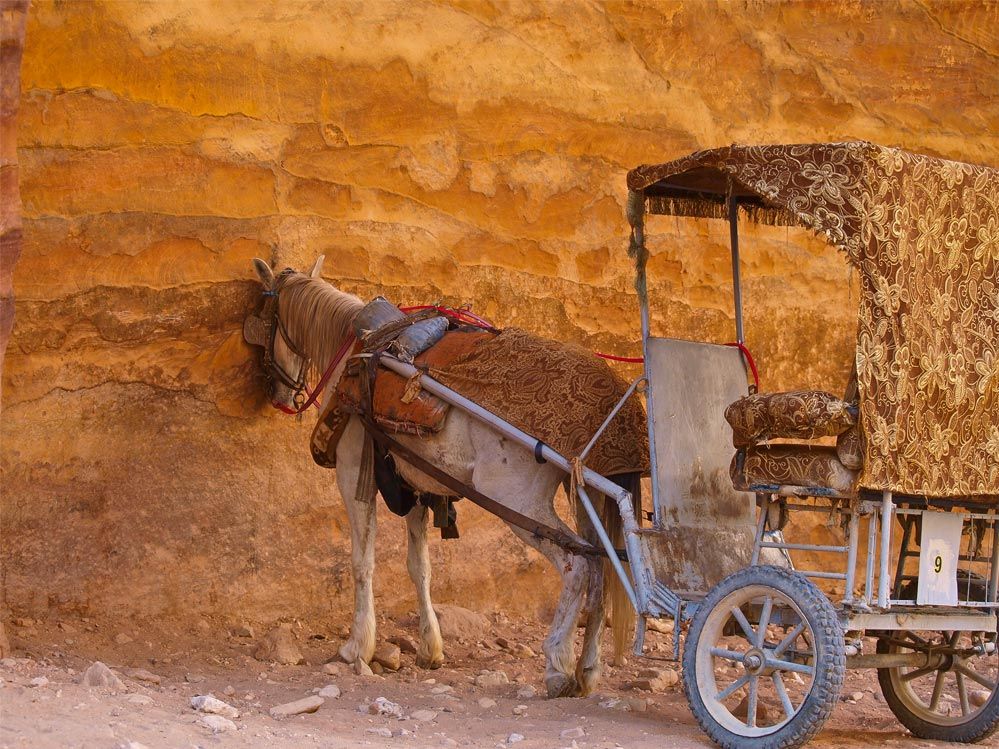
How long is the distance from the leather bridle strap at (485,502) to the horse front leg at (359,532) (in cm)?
35

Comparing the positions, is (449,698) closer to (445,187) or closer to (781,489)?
(781,489)

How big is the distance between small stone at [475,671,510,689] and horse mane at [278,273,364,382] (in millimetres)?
1773

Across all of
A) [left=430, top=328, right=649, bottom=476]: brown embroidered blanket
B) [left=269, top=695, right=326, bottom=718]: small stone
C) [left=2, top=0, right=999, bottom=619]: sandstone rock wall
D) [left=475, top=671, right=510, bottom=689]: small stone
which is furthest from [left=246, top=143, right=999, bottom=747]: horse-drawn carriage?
[left=2, top=0, right=999, bottom=619]: sandstone rock wall

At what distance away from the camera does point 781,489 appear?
4.48m

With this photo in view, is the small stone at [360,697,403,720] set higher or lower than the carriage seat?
lower

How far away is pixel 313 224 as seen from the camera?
7.24 metres

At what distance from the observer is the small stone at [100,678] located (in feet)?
15.6

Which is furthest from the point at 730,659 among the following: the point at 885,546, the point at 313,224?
the point at 313,224

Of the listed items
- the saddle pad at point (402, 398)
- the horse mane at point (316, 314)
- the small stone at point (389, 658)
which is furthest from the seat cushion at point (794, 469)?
the horse mane at point (316, 314)

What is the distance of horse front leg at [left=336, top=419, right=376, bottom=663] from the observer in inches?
246

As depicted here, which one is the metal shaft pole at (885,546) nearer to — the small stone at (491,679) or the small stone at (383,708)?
the small stone at (383,708)

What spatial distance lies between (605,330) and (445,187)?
53.7 inches

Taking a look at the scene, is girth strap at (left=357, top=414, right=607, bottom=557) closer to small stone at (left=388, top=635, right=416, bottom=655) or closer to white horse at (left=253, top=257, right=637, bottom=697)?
white horse at (left=253, top=257, right=637, bottom=697)

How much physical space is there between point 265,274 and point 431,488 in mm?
1717
